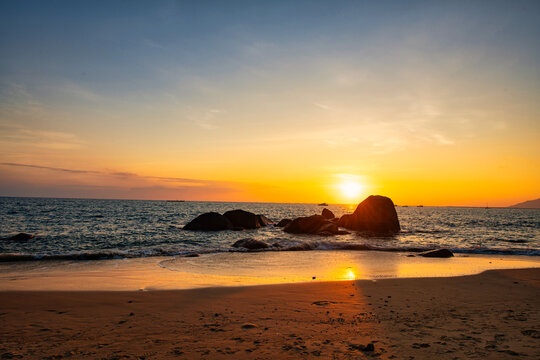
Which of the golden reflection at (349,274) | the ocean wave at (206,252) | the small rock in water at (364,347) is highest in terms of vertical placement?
the small rock in water at (364,347)

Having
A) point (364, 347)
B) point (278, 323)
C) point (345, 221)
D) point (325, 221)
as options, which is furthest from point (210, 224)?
point (364, 347)

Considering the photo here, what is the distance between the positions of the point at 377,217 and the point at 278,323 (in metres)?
35.5

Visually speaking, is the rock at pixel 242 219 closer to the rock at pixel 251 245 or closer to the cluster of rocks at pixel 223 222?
the cluster of rocks at pixel 223 222

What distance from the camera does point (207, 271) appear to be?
1449 cm

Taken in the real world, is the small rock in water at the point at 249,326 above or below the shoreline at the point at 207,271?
above

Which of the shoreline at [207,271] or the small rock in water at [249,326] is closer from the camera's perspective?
the small rock in water at [249,326]

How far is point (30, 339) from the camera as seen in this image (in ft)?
20.6

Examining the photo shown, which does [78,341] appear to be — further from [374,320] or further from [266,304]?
[374,320]

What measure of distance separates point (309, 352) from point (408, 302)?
4811mm

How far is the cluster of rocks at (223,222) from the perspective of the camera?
37.8 meters

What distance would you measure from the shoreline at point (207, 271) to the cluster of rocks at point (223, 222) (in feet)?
60.0

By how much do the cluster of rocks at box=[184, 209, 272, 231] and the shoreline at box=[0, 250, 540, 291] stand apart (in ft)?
60.0

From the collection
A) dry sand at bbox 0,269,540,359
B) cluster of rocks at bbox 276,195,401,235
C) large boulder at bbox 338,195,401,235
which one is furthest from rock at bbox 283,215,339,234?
dry sand at bbox 0,269,540,359

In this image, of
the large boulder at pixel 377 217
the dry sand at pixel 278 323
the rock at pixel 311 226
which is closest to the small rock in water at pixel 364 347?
the dry sand at pixel 278 323
